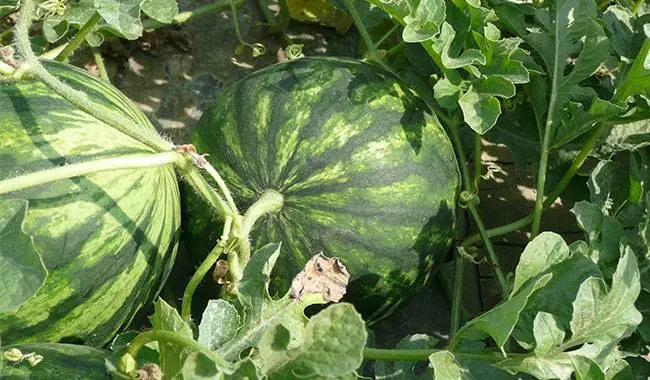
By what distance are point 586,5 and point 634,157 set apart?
33 cm

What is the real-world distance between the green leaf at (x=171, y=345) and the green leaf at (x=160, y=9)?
0.57 m

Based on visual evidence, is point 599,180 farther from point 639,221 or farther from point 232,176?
point 232,176

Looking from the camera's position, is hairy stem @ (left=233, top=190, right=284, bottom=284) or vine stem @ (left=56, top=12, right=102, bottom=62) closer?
hairy stem @ (left=233, top=190, right=284, bottom=284)

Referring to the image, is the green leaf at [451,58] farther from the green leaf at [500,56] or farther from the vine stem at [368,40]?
the vine stem at [368,40]

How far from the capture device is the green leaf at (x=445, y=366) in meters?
1.43

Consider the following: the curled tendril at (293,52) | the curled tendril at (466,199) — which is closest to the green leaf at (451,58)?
the curled tendril at (466,199)

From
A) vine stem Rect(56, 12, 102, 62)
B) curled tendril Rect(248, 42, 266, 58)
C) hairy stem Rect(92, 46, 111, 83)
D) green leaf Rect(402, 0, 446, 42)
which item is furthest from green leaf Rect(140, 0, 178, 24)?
hairy stem Rect(92, 46, 111, 83)

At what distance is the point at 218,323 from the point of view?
138cm

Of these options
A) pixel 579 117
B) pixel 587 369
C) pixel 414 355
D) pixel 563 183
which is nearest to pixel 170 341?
pixel 414 355

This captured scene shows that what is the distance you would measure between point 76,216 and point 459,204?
794 mm

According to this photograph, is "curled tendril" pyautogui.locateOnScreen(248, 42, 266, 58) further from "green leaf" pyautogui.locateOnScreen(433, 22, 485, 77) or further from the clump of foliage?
"green leaf" pyautogui.locateOnScreen(433, 22, 485, 77)

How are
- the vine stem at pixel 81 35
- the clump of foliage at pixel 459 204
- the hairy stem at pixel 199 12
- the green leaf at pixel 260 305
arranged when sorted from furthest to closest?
the hairy stem at pixel 199 12, the vine stem at pixel 81 35, the green leaf at pixel 260 305, the clump of foliage at pixel 459 204

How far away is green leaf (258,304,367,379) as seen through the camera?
43.7 inches

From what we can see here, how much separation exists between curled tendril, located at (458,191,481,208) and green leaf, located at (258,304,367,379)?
0.85 m
